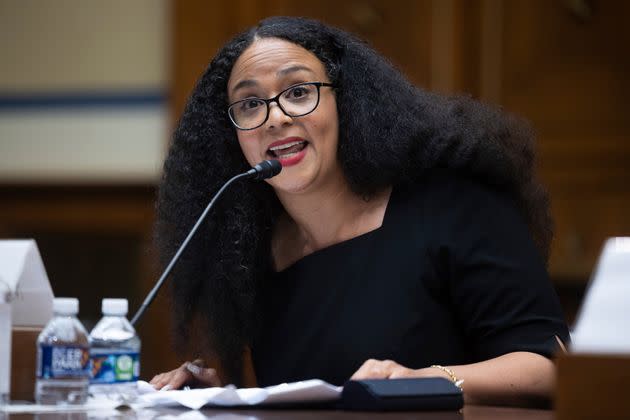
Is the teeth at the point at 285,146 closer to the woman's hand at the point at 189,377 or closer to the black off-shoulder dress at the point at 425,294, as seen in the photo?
the black off-shoulder dress at the point at 425,294

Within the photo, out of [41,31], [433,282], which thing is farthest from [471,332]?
[41,31]

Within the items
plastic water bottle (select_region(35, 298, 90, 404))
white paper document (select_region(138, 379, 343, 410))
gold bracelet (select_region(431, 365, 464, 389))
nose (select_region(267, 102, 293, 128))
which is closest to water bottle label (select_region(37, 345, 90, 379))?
plastic water bottle (select_region(35, 298, 90, 404))

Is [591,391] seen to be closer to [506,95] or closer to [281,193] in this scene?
[281,193]

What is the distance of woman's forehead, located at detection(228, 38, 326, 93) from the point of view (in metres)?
2.10

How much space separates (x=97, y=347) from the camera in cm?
163

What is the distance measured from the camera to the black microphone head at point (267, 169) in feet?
6.13

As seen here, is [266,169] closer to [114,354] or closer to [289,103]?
[289,103]

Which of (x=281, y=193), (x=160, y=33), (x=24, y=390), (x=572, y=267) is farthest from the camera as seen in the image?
(x=160, y=33)

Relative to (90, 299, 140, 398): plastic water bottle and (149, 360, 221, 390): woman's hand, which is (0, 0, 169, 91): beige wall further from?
(90, 299, 140, 398): plastic water bottle

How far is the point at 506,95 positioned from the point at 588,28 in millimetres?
317

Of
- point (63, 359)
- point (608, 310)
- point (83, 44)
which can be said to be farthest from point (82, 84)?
point (608, 310)

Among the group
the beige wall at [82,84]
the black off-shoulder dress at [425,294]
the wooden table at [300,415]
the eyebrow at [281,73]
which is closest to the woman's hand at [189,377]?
the black off-shoulder dress at [425,294]

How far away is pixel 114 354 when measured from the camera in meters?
1.60

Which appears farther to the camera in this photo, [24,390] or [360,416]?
[24,390]
